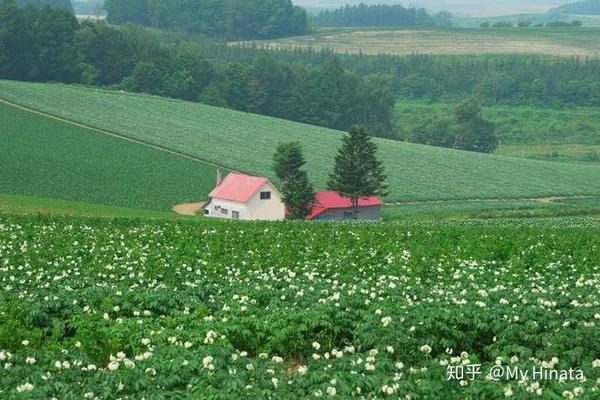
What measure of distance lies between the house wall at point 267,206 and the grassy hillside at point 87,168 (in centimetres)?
383

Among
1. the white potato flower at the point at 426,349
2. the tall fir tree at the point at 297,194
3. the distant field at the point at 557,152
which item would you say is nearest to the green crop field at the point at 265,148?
the tall fir tree at the point at 297,194

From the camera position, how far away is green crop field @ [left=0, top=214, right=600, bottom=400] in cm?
1544

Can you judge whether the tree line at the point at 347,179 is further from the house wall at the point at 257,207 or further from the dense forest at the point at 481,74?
the dense forest at the point at 481,74

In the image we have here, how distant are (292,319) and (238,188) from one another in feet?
187

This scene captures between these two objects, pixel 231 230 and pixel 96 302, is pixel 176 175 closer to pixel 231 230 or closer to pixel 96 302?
pixel 231 230

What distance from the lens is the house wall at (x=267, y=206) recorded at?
76312 mm

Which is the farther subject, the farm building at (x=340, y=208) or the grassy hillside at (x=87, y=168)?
the farm building at (x=340, y=208)

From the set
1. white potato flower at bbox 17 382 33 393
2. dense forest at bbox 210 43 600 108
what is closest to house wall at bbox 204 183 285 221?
white potato flower at bbox 17 382 33 393

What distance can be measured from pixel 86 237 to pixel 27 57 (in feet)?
282

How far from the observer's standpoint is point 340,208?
8038 centimetres

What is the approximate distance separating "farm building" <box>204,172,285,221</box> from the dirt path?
0.60 meters

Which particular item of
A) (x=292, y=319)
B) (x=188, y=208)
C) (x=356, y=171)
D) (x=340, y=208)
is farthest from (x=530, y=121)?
(x=292, y=319)

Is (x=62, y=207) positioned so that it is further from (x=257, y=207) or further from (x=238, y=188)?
(x=257, y=207)

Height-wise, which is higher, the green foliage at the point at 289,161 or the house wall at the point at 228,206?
the green foliage at the point at 289,161
